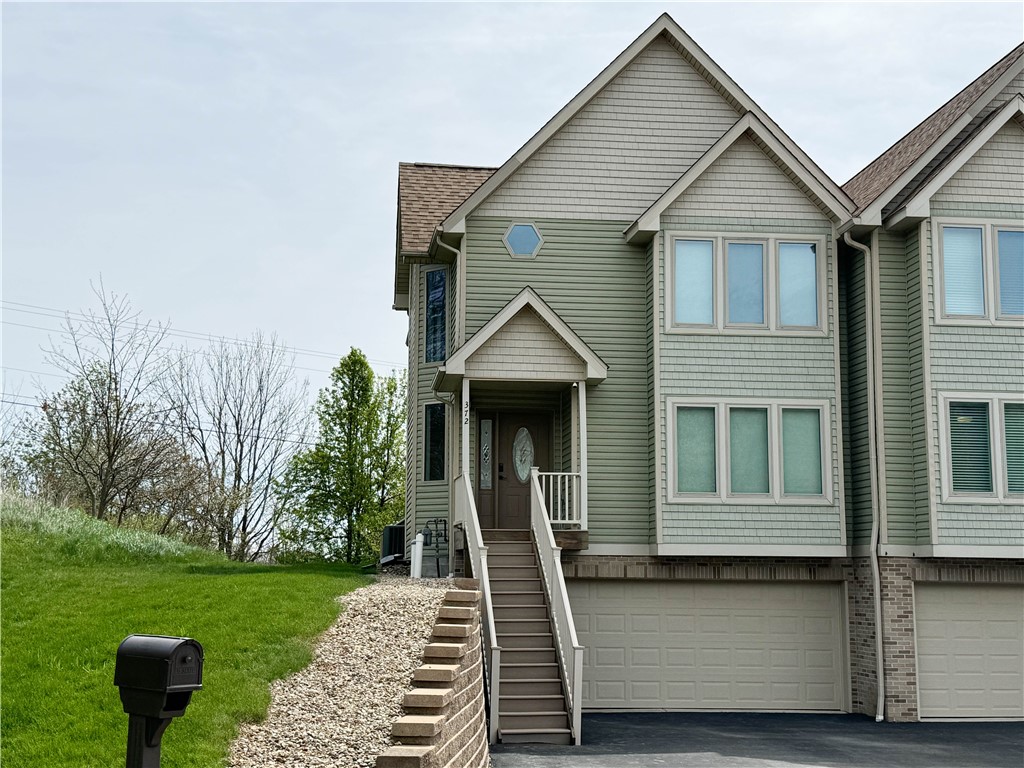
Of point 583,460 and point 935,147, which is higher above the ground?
point 935,147

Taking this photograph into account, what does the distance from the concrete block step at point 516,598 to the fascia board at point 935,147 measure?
25.3ft

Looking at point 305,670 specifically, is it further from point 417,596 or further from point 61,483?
point 61,483

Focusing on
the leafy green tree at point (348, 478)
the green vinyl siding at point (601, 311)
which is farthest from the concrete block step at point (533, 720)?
the leafy green tree at point (348, 478)

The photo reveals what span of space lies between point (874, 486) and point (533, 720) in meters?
6.86

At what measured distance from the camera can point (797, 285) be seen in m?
18.1

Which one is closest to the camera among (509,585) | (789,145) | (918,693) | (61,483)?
(509,585)

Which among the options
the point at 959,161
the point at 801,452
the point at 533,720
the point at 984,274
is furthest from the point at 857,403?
the point at 533,720

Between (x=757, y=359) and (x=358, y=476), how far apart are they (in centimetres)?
1927

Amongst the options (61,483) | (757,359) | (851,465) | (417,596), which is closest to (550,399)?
(757,359)

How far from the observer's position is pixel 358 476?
3475cm

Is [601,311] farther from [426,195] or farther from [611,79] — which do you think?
[426,195]

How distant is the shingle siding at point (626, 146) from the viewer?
18.7 m

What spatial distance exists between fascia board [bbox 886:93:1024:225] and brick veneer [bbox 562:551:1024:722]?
5320 mm

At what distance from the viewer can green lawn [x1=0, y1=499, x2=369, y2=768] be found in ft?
28.7
